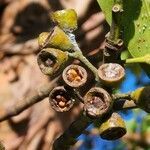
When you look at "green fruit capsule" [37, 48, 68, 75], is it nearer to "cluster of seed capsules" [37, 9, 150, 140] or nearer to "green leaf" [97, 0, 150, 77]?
"cluster of seed capsules" [37, 9, 150, 140]

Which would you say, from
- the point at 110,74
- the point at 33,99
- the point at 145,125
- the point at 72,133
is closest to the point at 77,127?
the point at 72,133

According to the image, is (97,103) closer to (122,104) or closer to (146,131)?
(122,104)

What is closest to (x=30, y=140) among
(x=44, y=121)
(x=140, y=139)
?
(x=44, y=121)

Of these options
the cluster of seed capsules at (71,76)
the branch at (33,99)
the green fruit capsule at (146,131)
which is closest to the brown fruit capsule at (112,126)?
the cluster of seed capsules at (71,76)

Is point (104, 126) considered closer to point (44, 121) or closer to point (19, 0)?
point (44, 121)

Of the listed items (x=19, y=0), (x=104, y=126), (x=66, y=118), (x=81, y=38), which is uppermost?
(x=104, y=126)

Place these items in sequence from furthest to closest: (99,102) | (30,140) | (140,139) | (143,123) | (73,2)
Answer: (143,123) < (140,139) < (73,2) < (30,140) < (99,102)
